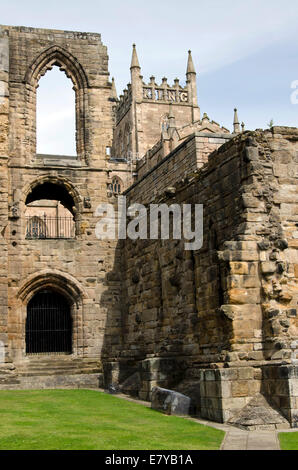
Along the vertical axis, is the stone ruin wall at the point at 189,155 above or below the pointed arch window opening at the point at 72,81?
below

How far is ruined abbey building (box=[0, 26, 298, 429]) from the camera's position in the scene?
11.4 metres

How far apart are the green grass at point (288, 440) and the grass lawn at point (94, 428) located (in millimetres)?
803

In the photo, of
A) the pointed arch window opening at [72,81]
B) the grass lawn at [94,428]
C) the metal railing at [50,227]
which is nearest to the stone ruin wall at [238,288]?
the grass lawn at [94,428]

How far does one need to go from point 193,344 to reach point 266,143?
4.76 metres

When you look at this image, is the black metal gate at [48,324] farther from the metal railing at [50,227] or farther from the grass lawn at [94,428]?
the metal railing at [50,227]

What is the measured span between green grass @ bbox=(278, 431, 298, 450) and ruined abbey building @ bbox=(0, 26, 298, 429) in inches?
30.8

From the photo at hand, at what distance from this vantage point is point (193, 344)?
14320 millimetres

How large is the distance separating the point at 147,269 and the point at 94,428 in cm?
874

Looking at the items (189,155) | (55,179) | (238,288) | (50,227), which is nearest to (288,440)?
(238,288)

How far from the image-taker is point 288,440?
338 inches

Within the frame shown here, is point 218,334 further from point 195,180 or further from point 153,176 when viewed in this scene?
point 153,176

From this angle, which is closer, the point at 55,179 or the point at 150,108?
the point at 55,179

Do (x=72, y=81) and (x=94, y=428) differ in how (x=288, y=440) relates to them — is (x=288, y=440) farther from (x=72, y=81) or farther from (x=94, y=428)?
(x=72, y=81)

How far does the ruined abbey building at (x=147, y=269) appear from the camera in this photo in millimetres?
11383
